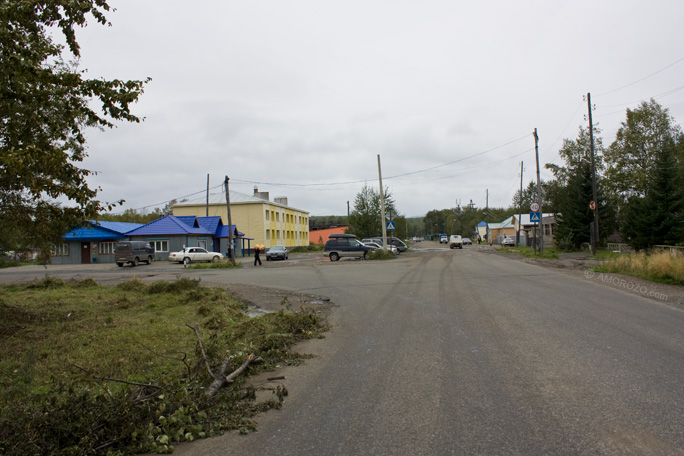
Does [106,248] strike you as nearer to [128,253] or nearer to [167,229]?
[167,229]

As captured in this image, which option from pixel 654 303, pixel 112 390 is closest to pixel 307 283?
pixel 654 303

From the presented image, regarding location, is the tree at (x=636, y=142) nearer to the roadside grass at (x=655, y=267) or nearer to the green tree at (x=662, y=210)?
the green tree at (x=662, y=210)

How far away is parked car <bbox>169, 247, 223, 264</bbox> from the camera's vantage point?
3734 centimetres

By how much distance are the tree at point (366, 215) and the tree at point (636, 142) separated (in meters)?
24.0

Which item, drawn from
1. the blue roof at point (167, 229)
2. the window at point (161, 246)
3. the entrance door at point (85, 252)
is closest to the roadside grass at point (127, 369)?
the blue roof at point (167, 229)

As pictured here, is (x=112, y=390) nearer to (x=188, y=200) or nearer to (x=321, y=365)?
(x=321, y=365)

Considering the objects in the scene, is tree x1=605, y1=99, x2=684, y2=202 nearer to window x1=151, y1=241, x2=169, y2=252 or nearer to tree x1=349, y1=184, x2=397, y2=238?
tree x1=349, y1=184, x2=397, y2=238

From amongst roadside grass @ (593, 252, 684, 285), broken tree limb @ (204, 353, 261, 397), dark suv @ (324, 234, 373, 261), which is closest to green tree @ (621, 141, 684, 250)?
roadside grass @ (593, 252, 684, 285)

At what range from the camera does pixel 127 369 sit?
19.3 feet

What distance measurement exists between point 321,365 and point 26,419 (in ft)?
10.7

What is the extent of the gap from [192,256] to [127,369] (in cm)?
3313

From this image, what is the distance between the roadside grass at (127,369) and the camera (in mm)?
3586

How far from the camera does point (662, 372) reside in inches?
199

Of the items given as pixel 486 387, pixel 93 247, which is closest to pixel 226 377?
pixel 486 387
